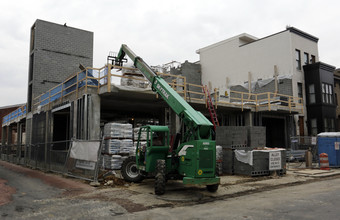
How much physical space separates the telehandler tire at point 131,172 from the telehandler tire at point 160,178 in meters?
→ 2.67

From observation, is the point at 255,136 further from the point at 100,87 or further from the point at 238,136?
the point at 100,87

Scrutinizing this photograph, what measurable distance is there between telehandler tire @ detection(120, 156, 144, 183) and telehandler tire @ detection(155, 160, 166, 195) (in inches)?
105

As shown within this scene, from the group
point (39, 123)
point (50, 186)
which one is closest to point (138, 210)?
point (50, 186)

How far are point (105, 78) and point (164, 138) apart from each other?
20.1 feet

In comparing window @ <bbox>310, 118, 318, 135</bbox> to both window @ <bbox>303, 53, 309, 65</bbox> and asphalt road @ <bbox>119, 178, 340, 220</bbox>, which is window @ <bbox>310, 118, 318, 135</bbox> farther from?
asphalt road @ <bbox>119, 178, 340, 220</bbox>

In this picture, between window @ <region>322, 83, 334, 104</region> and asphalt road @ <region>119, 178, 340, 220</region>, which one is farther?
window @ <region>322, 83, 334, 104</region>

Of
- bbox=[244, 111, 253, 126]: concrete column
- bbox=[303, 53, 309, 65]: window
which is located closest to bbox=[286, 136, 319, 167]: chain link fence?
bbox=[244, 111, 253, 126]: concrete column

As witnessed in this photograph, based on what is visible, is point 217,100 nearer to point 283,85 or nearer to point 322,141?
point 322,141

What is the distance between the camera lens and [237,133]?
1505 centimetres

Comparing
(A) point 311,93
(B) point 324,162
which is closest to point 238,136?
(B) point 324,162

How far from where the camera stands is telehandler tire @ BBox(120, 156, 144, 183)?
11.5m

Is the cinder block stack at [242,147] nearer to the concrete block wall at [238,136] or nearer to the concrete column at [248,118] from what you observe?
the concrete block wall at [238,136]

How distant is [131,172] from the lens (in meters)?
11.7

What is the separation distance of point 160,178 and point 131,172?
3.07 meters
